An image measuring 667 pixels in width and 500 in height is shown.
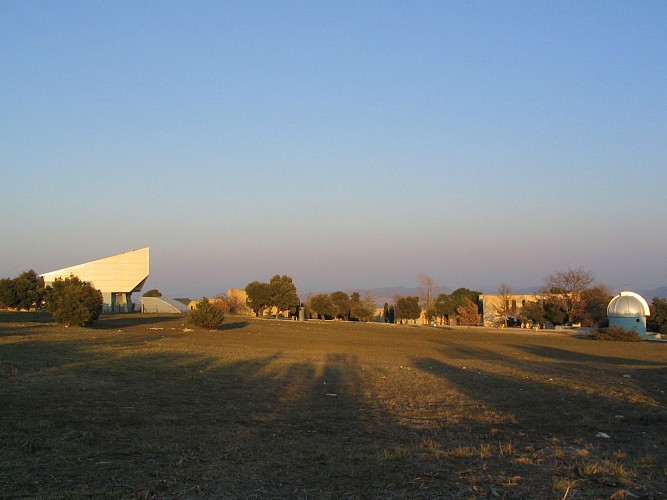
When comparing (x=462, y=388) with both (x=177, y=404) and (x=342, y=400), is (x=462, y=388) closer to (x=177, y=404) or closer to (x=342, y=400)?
(x=342, y=400)

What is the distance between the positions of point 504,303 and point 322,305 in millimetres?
29671

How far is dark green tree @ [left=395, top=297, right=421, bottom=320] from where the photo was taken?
331ft

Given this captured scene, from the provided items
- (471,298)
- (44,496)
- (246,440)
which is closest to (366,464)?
(246,440)

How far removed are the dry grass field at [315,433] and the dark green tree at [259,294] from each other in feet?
216

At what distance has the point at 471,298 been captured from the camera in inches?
4286

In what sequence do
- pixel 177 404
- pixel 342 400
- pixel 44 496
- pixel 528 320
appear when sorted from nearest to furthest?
pixel 44 496 < pixel 177 404 < pixel 342 400 < pixel 528 320

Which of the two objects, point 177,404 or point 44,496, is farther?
point 177,404

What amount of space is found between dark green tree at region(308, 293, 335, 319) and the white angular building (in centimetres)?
2505

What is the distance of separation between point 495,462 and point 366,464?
4.97 ft

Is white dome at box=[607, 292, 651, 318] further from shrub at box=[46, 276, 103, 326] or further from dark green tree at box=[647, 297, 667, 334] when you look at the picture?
shrub at box=[46, 276, 103, 326]

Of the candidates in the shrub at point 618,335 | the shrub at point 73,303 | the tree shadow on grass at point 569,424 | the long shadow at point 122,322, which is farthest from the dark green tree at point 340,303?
the tree shadow on grass at point 569,424

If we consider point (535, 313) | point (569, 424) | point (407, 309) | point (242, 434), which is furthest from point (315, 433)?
point (407, 309)

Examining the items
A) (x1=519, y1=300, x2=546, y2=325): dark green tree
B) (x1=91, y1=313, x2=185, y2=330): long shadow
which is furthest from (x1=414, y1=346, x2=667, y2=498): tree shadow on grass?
(x1=519, y1=300, x2=546, y2=325): dark green tree

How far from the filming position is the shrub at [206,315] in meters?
44.5
